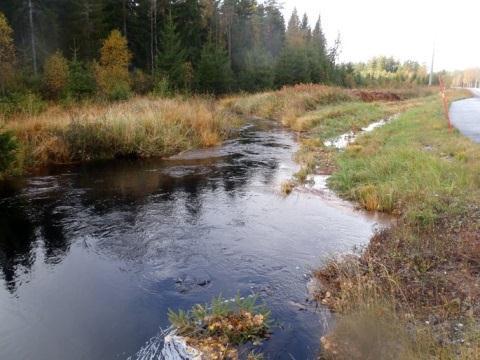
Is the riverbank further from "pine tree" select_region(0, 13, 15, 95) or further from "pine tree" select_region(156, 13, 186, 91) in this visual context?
"pine tree" select_region(156, 13, 186, 91)

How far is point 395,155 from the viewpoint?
34.5 feet

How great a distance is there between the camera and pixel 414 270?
5.43m

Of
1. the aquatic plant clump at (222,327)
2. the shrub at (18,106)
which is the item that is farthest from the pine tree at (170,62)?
the aquatic plant clump at (222,327)

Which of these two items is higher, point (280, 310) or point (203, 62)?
point (203, 62)

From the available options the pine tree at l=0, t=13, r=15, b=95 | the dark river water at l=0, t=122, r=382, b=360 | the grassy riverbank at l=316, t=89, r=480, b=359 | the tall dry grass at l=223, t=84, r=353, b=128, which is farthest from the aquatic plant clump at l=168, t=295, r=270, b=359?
the pine tree at l=0, t=13, r=15, b=95

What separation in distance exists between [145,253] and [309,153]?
8.35m

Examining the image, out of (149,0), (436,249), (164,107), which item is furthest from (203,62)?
(436,249)

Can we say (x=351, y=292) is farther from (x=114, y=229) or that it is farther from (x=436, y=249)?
(x=114, y=229)

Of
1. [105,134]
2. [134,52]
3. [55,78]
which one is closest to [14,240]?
[105,134]

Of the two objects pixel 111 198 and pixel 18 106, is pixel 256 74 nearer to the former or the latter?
pixel 18 106

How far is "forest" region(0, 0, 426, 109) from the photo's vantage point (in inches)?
891

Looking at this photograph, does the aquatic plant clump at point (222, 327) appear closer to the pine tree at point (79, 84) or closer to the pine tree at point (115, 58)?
the pine tree at point (79, 84)

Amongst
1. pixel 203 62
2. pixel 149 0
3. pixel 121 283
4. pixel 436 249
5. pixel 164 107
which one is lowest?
pixel 121 283

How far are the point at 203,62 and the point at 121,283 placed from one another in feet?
99.5
